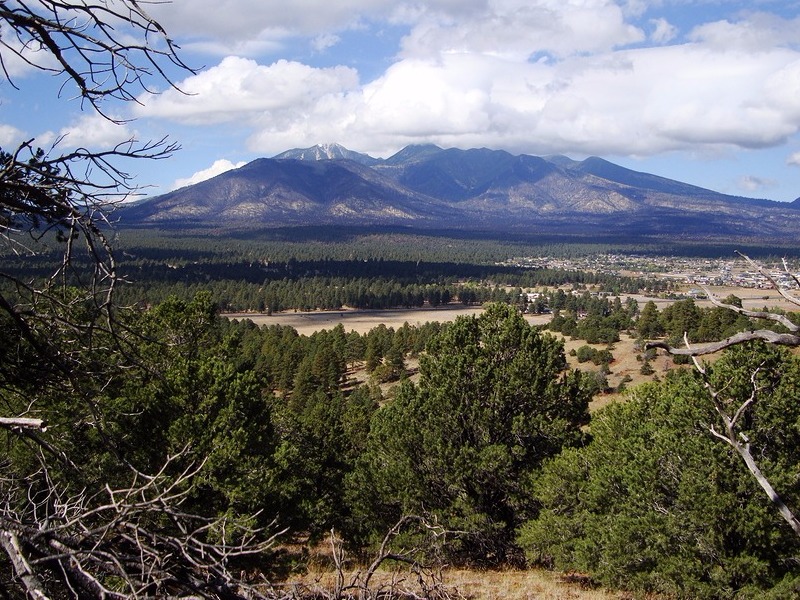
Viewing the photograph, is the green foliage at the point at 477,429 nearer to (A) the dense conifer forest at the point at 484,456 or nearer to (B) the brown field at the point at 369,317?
(A) the dense conifer forest at the point at 484,456

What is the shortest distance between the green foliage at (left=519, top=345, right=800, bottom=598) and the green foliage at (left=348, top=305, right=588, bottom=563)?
68.2 inches

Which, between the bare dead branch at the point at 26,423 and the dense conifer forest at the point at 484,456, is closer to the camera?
the bare dead branch at the point at 26,423

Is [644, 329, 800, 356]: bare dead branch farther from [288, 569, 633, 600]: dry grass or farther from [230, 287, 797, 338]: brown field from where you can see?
[230, 287, 797, 338]: brown field

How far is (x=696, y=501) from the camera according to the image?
943 cm

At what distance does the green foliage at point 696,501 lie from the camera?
9.06 m

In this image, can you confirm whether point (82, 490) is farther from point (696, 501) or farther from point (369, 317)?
point (369, 317)

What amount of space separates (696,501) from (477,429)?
4.79 meters

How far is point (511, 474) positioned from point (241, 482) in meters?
5.42

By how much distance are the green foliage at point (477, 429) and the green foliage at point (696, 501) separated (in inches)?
68.2

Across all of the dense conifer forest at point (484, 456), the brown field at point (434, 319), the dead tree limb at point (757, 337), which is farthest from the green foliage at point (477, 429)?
the brown field at point (434, 319)

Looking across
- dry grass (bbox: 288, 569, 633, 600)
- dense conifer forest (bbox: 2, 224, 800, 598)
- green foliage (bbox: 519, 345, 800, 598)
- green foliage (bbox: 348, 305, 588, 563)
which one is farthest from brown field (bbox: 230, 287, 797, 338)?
green foliage (bbox: 519, 345, 800, 598)

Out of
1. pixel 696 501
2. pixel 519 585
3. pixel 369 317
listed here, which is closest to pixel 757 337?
pixel 696 501

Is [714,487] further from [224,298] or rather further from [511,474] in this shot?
[224,298]

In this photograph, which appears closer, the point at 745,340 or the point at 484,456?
the point at 745,340
